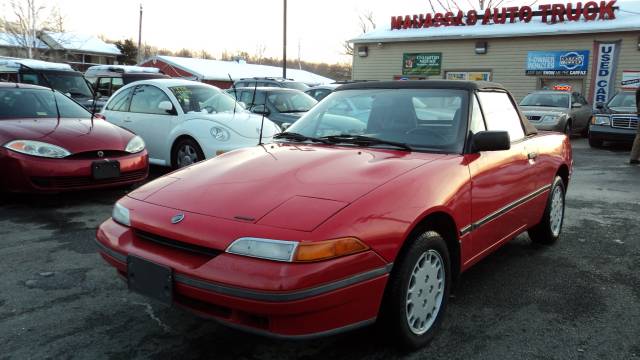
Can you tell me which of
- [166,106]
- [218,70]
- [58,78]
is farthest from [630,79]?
[218,70]

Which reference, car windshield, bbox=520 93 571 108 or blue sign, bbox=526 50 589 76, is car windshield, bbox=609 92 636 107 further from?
blue sign, bbox=526 50 589 76

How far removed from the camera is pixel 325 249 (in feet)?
7.45

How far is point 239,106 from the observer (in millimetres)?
8578

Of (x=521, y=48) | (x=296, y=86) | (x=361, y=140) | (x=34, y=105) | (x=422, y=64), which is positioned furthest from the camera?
(x=422, y=64)

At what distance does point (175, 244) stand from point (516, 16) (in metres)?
21.0

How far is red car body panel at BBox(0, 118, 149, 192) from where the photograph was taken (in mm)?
5492

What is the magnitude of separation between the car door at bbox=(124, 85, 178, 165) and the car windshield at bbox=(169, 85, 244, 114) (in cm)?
19

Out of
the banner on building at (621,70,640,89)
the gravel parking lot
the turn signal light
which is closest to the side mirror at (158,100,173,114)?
the gravel parking lot

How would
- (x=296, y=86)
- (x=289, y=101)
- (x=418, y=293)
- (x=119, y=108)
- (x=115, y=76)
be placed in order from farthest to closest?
(x=296, y=86)
(x=115, y=76)
(x=289, y=101)
(x=119, y=108)
(x=418, y=293)

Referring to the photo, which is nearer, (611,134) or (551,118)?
(611,134)

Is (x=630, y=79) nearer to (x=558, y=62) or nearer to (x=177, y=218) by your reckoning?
(x=558, y=62)

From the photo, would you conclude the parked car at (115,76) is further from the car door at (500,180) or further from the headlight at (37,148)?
the car door at (500,180)

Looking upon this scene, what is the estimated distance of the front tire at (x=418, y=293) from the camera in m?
2.58

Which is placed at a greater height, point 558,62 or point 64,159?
point 558,62
